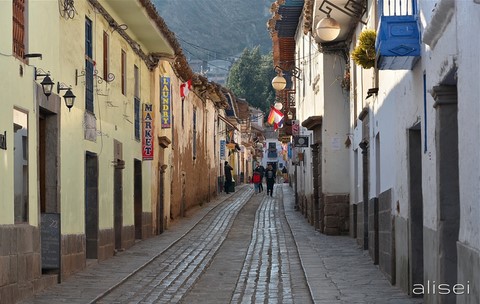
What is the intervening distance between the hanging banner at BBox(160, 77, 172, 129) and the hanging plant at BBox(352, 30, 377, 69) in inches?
466

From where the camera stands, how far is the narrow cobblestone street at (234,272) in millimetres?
13977

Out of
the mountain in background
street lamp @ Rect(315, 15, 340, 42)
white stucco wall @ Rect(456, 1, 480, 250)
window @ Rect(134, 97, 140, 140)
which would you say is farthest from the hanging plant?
the mountain in background

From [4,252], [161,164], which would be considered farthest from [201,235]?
[4,252]

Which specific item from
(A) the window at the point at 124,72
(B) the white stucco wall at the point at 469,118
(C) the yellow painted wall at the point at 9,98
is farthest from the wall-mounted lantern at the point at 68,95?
(B) the white stucco wall at the point at 469,118

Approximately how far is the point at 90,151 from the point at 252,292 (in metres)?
4.76

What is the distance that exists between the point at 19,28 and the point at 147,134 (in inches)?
459

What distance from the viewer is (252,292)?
14.8 m

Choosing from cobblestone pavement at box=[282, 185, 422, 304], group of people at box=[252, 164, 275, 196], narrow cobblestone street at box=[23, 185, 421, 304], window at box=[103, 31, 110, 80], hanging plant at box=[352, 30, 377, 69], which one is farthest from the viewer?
group of people at box=[252, 164, 275, 196]

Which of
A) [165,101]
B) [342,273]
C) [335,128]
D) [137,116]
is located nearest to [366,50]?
[342,273]

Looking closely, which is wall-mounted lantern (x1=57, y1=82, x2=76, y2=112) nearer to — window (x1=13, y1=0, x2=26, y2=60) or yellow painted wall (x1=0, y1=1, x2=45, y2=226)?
yellow painted wall (x1=0, y1=1, x2=45, y2=226)

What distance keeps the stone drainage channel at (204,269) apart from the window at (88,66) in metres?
3.21

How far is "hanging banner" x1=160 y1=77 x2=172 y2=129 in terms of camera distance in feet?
89.3

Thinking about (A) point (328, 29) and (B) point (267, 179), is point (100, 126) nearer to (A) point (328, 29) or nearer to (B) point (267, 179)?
(A) point (328, 29)

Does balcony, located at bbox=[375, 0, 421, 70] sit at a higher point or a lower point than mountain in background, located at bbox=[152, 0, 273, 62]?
lower
